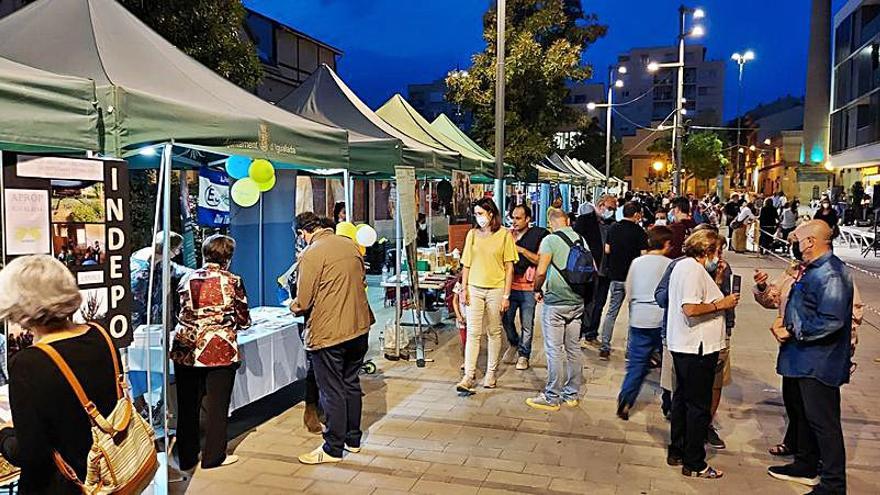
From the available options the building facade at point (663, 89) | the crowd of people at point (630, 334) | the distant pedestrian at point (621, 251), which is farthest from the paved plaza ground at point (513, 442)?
the building facade at point (663, 89)

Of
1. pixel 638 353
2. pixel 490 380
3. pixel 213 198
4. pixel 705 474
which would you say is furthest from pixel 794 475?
pixel 213 198

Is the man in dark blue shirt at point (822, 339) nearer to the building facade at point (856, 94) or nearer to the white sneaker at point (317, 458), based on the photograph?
the white sneaker at point (317, 458)

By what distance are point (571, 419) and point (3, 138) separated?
436 cm

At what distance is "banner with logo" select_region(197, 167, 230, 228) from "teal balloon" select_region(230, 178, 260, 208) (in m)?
0.38

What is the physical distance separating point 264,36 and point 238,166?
14.0m

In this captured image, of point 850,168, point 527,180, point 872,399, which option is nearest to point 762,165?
point 850,168

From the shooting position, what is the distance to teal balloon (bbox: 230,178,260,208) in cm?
620

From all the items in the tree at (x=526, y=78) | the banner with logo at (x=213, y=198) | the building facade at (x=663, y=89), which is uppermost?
the building facade at (x=663, y=89)

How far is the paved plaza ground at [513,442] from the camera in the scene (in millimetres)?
4445

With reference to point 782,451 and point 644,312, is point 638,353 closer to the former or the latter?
point 644,312

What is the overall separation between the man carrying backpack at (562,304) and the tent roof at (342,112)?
2.31 metres

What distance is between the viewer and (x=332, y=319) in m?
4.61

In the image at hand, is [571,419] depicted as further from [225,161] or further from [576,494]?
[225,161]

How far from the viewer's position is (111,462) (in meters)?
2.42
